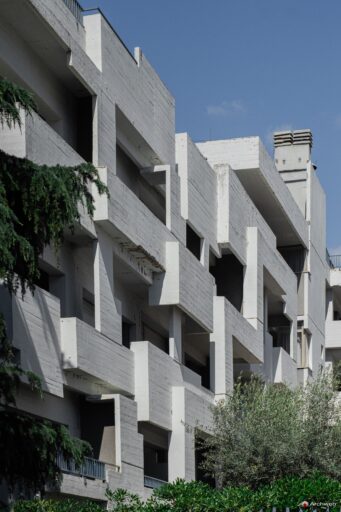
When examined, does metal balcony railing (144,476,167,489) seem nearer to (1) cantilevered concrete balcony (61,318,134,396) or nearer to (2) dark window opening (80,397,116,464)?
(1) cantilevered concrete balcony (61,318,134,396)

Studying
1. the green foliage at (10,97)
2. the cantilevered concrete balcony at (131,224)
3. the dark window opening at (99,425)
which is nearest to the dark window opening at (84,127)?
the cantilevered concrete balcony at (131,224)

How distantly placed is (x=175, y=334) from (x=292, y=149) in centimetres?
2086

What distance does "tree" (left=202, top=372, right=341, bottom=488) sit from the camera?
3434 cm

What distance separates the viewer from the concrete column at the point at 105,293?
28.4 metres

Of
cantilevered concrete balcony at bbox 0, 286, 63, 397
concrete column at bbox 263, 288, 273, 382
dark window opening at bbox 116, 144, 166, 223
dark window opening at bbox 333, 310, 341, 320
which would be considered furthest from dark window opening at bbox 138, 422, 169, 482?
dark window opening at bbox 333, 310, 341, 320

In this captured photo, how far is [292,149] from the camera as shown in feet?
175

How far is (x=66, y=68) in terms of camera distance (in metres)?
28.0

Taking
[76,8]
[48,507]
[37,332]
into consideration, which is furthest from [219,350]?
[48,507]

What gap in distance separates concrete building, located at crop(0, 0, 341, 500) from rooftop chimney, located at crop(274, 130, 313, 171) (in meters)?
7.01

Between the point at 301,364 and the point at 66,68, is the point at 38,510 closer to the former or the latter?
the point at 66,68

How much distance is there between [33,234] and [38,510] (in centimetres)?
710

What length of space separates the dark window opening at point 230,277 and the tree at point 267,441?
19.3ft

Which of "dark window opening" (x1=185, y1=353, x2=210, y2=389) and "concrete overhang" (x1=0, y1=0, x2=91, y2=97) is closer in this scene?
"concrete overhang" (x1=0, y1=0, x2=91, y2=97)

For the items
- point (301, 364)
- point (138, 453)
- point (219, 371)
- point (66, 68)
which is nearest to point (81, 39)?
point (66, 68)
